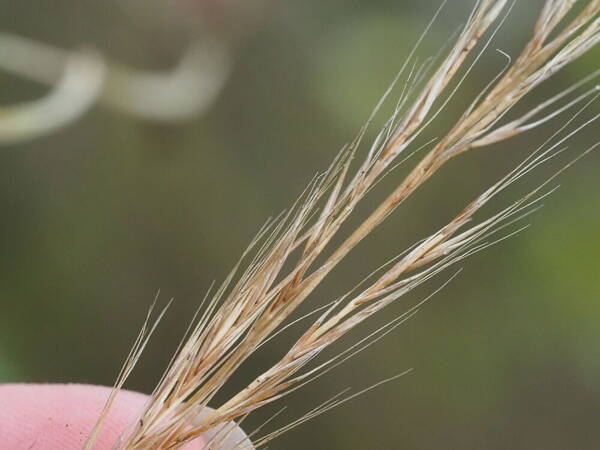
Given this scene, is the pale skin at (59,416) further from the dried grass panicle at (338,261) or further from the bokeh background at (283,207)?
the bokeh background at (283,207)

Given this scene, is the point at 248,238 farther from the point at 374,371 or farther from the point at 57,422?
the point at 57,422

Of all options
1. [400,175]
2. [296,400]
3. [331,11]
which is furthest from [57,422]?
[331,11]

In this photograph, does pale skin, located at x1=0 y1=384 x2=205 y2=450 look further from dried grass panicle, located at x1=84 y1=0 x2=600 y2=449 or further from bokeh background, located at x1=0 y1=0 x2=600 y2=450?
bokeh background, located at x1=0 y1=0 x2=600 y2=450

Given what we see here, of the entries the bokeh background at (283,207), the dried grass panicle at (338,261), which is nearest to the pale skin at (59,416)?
the dried grass panicle at (338,261)

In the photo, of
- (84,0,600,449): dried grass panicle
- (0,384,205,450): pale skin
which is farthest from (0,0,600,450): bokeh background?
(84,0,600,449): dried grass panicle

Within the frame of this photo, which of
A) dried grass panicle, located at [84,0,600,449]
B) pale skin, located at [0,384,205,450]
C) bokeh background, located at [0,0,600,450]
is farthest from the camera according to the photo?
bokeh background, located at [0,0,600,450]
